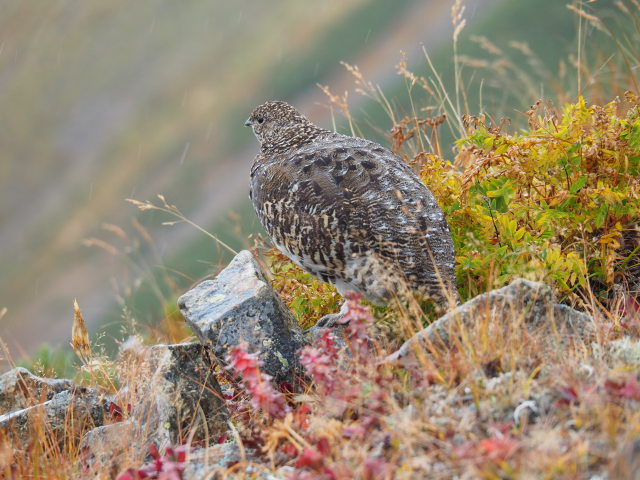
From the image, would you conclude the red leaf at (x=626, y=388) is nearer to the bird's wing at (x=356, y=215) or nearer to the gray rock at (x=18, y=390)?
the bird's wing at (x=356, y=215)

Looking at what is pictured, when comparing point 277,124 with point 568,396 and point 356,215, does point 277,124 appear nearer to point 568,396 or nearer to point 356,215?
point 356,215

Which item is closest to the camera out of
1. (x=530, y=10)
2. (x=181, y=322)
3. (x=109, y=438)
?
(x=109, y=438)

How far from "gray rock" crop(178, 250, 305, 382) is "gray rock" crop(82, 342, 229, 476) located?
0.15 meters

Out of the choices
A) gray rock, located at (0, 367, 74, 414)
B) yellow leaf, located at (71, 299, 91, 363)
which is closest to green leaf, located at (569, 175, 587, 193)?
yellow leaf, located at (71, 299, 91, 363)

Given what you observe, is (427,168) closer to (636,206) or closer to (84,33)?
(636,206)

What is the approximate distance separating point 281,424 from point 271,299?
1.27 meters

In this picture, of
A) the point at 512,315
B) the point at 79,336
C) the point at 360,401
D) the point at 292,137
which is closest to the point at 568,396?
the point at 512,315

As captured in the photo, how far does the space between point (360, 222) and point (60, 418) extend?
2119 millimetres

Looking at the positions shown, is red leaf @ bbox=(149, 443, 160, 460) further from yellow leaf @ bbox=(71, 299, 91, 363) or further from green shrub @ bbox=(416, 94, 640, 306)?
green shrub @ bbox=(416, 94, 640, 306)

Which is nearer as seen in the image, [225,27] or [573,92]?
[573,92]

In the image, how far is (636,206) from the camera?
434 centimetres

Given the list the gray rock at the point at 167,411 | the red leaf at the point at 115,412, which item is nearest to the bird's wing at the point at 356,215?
the gray rock at the point at 167,411

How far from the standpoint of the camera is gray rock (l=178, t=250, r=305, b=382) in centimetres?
423

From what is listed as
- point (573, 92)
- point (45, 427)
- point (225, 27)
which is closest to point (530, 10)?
point (573, 92)
